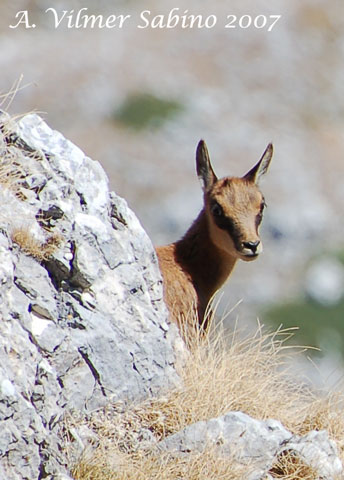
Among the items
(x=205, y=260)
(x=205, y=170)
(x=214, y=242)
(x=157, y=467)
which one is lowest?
(x=157, y=467)

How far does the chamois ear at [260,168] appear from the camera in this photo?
10500mm

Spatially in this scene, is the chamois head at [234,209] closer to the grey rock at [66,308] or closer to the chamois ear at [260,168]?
the chamois ear at [260,168]

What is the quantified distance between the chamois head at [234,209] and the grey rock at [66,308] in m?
1.57

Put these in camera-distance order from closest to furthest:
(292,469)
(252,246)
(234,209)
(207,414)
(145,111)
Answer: (292,469) → (207,414) → (252,246) → (234,209) → (145,111)

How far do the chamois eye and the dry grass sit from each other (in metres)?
1.49

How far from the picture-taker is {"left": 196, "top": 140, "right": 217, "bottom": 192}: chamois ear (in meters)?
10.5

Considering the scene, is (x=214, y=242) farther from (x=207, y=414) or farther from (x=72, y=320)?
(x=72, y=320)

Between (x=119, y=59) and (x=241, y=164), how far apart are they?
49.0ft

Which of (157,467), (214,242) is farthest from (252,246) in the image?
(157,467)

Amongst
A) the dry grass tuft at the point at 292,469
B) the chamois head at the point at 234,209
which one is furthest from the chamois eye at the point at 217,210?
the dry grass tuft at the point at 292,469

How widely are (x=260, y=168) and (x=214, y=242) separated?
0.84 metres

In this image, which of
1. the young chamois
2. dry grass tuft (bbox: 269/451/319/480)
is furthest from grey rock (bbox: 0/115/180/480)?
the young chamois

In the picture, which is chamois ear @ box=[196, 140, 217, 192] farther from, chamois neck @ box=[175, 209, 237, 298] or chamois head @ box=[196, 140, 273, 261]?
chamois neck @ box=[175, 209, 237, 298]

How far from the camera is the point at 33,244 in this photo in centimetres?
748
